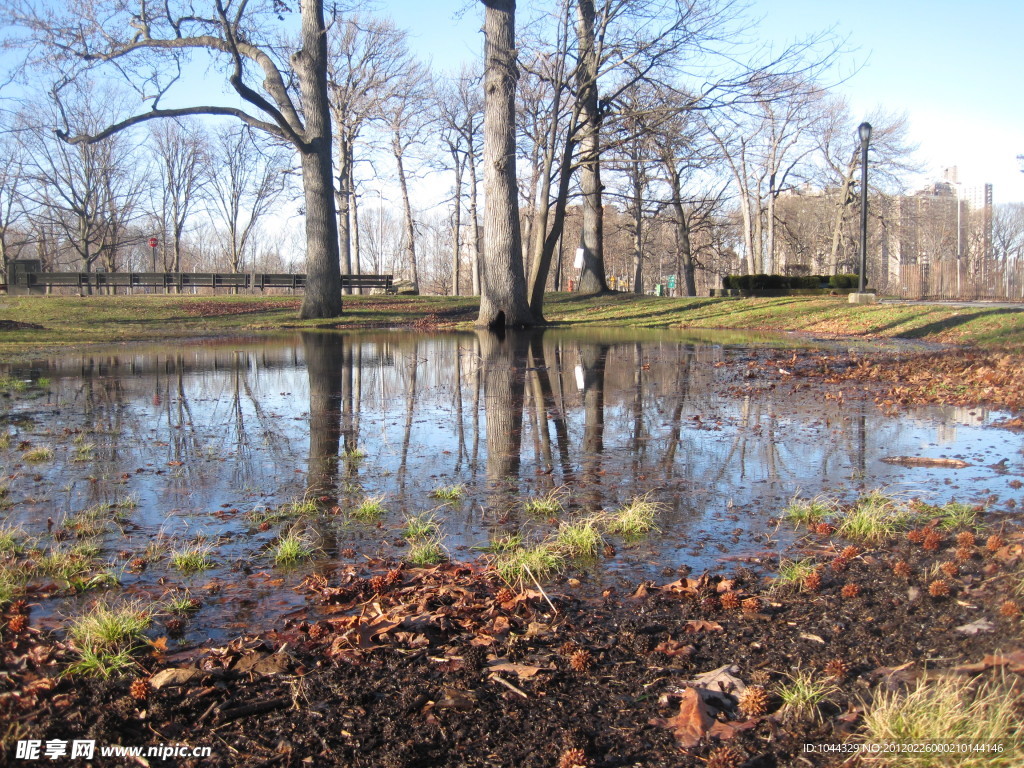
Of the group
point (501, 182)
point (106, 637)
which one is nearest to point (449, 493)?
point (106, 637)

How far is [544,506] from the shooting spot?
14.1 ft

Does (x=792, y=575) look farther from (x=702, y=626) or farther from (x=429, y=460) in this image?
(x=429, y=460)

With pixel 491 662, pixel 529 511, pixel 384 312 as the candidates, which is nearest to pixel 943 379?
pixel 529 511

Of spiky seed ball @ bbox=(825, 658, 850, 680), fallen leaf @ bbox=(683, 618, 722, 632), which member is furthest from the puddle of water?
spiky seed ball @ bbox=(825, 658, 850, 680)

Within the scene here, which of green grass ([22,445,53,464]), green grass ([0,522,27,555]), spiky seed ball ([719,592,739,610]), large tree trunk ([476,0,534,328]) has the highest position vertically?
large tree trunk ([476,0,534,328])

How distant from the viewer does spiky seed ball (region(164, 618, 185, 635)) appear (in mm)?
2834

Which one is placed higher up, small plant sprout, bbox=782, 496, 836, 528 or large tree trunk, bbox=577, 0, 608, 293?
large tree trunk, bbox=577, 0, 608, 293

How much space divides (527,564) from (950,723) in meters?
1.73

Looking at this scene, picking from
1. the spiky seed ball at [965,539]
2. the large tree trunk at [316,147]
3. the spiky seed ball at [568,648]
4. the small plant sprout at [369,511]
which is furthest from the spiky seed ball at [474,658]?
the large tree trunk at [316,147]

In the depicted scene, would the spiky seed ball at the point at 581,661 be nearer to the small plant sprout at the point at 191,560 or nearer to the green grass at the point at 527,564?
the green grass at the point at 527,564

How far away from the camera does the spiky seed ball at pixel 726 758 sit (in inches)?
81.2

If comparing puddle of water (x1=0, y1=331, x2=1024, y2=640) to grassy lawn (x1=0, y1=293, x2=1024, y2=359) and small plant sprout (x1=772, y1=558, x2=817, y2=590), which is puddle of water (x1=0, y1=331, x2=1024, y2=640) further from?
grassy lawn (x1=0, y1=293, x2=1024, y2=359)

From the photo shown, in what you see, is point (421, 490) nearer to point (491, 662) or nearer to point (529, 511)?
point (529, 511)

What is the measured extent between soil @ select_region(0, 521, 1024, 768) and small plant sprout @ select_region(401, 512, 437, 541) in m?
0.49
